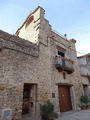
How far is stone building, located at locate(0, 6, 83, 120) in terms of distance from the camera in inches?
190

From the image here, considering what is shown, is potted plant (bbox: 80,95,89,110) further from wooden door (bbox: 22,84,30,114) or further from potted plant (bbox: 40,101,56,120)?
wooden door (bbox: 22,84,30,114)

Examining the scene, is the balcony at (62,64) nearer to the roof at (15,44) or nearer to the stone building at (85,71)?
the roof at (15,44)

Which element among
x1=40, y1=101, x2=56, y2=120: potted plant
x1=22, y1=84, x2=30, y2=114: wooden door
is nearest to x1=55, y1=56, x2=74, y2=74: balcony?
x1=22, y1=84, x2=30, y2=114: wooden door

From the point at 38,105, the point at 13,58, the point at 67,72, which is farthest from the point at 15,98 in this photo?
the point at 67,72

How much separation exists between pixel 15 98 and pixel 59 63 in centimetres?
461

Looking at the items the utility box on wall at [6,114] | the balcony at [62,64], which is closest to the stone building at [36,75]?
the balcony at [62,64]

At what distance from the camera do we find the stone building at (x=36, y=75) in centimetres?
483

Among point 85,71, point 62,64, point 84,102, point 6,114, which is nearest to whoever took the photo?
point 6,114

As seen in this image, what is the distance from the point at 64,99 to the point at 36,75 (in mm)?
3915

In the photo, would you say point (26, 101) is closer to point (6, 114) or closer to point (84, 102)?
point (6, 114)

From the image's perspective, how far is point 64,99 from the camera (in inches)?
308

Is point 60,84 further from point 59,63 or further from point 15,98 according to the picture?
point 15,98

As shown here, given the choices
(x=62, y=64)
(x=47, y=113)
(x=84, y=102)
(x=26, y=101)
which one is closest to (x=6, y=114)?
(x=47, y=113)

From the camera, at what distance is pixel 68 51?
10.6 metres
